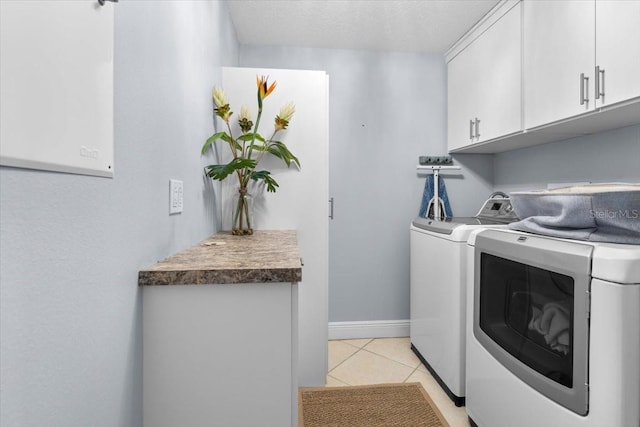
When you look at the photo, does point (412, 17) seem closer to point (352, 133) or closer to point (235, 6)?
point (352, 133)

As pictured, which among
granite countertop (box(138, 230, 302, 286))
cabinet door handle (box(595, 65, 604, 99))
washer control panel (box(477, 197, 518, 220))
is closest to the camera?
granite countertop (box(138, 230, 302, 286))

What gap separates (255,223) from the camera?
6.48 ft

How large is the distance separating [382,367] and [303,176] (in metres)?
1.40

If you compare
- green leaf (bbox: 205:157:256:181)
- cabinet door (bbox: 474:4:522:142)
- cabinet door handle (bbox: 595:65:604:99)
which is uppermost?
cabinet door (bbox: 474:4:522:142)

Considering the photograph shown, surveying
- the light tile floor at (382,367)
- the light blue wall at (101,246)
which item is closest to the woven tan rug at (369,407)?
the light tile floor at (382,367)

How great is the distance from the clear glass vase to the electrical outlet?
22.6 inches

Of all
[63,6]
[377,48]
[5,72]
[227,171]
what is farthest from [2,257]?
[377,48]

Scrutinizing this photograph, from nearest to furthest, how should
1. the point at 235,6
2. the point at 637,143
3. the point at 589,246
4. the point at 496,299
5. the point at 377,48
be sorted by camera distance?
the point at 589,246
the point at 496,299
the point at 637,143
the point at 235,6
the point at 377,48

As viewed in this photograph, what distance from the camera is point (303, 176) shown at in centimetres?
199

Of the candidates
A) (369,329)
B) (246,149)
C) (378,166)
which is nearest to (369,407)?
(369,329)

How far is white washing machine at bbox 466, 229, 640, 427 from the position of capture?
884mm

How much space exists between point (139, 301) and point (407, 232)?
2269 mm

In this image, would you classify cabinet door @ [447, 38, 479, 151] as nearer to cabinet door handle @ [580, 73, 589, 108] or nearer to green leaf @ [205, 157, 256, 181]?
cabinet door handle @ [580, 73, 589, 108]

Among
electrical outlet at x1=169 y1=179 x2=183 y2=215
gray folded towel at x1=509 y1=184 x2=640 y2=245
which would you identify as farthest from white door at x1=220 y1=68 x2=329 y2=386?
gray folded towel at x1=509 y1=184 x2=640 y2=245
